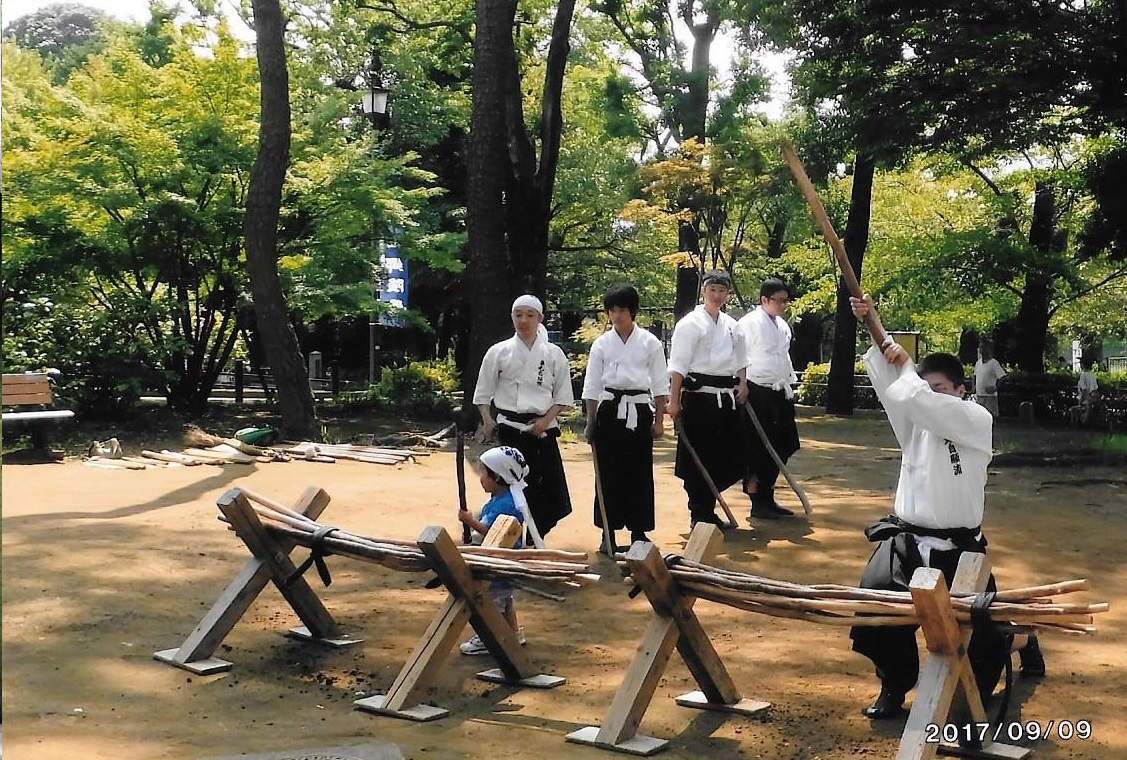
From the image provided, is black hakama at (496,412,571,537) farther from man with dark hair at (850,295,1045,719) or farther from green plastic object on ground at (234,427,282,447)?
green plastic object on ground at (234,427,282,447)

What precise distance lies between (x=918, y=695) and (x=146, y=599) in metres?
4.82

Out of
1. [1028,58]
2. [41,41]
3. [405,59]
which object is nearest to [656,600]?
A: [1028,58]

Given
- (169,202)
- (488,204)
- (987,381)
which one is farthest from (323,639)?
(987,381)

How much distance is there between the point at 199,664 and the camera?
5723 millimetres

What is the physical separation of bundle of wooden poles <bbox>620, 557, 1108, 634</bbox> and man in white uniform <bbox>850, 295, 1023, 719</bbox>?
37 centimetres

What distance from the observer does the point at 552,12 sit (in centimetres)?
2448

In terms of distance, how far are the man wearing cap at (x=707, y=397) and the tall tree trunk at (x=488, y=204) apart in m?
6.48

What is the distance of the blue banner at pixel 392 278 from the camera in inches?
848

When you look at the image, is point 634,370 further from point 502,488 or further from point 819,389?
point 819,389

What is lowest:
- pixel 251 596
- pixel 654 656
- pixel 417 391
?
pixel 251 596

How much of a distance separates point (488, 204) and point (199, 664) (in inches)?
415

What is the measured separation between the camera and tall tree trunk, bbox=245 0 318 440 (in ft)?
49.2

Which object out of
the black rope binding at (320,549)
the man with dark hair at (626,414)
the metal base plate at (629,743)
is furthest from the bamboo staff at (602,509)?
the metal base plate at (629,743)

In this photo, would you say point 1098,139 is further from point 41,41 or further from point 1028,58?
point 41,41
